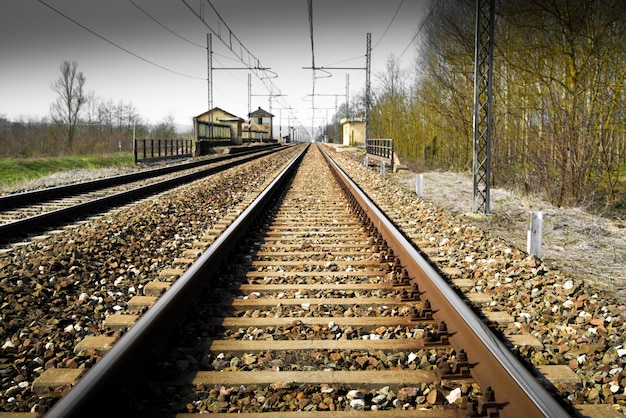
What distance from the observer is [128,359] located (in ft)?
8.27

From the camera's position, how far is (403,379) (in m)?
2.64

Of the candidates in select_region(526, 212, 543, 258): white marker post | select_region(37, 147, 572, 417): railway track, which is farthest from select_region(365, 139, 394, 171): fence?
select_region(37, 147, 572, 417): railway track

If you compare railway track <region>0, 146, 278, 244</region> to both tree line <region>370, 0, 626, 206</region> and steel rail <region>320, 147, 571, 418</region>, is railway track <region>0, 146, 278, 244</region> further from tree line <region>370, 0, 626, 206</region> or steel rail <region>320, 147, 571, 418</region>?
tree line <region>370, 0, 626, 206</region>

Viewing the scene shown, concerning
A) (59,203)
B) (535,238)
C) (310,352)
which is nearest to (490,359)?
(310,352)

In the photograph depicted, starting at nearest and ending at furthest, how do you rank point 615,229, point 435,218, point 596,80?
1. point 615,229
2. point 435,218
3. point 596,80

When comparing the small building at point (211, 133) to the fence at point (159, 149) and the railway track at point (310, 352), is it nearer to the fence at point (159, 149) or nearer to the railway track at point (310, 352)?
the fence at point (159, 149)

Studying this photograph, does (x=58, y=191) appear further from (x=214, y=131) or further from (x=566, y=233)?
(x=214, y=131)

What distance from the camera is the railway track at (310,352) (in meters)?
2.35

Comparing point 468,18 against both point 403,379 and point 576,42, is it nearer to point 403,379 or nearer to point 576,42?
point 576,42

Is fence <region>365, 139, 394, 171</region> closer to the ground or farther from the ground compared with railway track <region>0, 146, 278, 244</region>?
farther from the ground

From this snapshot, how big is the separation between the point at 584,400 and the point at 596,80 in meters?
10.2

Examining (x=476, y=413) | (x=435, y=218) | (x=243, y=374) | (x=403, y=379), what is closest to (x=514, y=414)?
(x=476, y=413)

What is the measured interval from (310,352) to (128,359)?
3.42 feet

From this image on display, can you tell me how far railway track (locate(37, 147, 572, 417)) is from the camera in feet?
7.72
